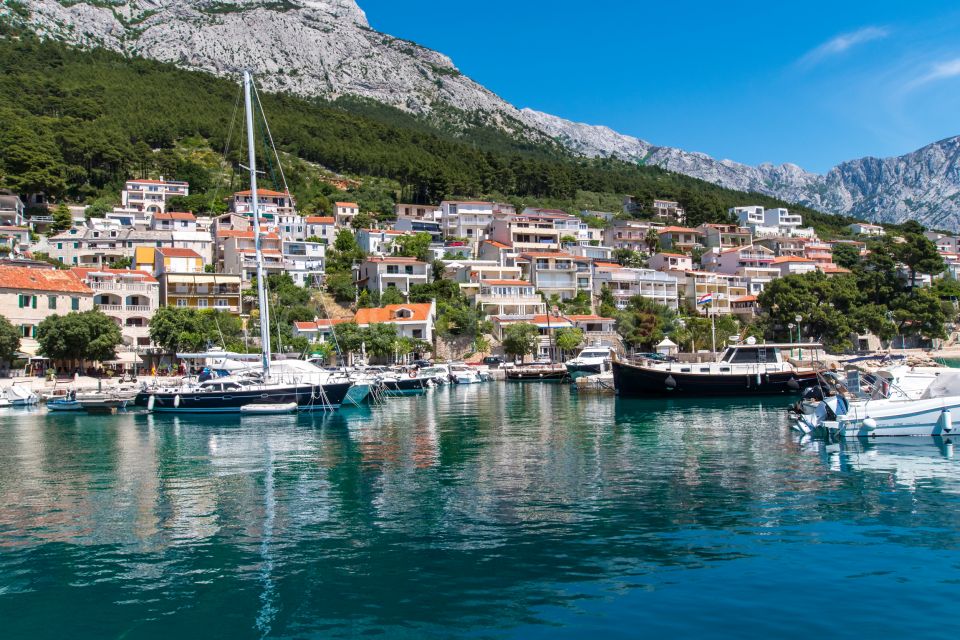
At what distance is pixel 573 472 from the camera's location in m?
18.8

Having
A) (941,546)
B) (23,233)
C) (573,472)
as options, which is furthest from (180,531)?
(23,233)

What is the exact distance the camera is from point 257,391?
3566 cm

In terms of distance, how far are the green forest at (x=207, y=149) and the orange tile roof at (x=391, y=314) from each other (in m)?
32.3

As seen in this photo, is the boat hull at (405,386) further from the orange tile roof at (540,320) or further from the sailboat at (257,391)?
the orange tile roof at (540,320)

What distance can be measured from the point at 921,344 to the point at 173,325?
8305 cm

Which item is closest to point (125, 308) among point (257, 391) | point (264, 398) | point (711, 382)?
point (257, 391)

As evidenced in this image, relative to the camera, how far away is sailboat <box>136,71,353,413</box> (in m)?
35.6

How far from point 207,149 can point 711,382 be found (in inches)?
4108

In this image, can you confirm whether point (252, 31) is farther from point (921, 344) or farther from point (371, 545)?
point (371, 545)

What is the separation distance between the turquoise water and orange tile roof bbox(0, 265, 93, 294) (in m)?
38.4

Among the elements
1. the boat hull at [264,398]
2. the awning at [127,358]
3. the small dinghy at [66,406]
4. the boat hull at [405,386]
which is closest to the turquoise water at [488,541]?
the boat hull at [264,398]

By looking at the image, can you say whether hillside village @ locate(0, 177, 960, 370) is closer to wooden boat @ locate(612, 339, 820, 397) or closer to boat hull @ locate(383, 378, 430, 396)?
boat hull @ locate(383, 378, 430, 396)

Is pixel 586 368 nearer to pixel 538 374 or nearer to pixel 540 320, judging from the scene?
pixel 538 374

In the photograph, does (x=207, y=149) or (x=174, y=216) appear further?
(x=207, y=149)
